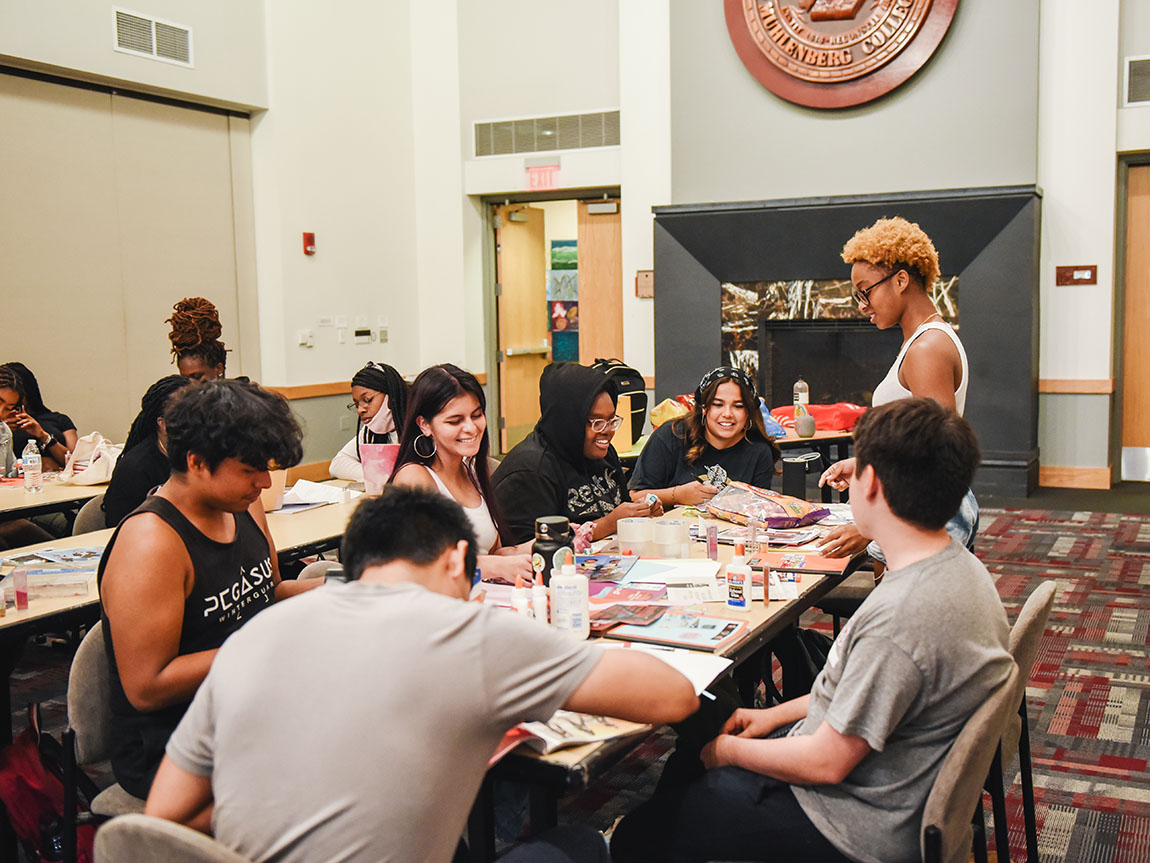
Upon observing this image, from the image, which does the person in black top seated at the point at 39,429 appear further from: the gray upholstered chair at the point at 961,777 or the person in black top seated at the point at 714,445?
the gray upholstered chair at the point at 961,777

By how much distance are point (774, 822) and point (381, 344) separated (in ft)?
26.9

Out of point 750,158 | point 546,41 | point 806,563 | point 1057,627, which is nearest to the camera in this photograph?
point 806,563

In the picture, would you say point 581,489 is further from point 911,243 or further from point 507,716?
point 507,716

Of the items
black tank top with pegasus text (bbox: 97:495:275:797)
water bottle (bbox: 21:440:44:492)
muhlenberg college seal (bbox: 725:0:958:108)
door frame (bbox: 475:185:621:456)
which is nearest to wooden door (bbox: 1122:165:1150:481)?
muhlenberg college seal (bbox: 725:0:958:108)

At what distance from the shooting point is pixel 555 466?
3.36 m

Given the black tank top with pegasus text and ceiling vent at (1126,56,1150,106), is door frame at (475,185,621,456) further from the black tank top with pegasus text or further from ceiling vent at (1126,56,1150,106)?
the black tank top with pegasus text

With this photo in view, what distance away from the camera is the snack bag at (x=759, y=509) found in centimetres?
348

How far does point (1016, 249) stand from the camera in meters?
7.65

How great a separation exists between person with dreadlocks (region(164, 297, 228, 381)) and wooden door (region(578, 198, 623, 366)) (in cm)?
460

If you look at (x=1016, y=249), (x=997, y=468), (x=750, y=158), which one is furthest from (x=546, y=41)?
(x=997, y=468)

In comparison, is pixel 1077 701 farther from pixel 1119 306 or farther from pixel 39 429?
pixel 1119 306

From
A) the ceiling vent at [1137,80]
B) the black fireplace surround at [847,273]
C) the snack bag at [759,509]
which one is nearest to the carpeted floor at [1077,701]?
the snack bag at [759,509]

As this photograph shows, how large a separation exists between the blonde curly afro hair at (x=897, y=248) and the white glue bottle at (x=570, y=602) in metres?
1.57

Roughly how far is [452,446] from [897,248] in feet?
4.94
